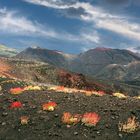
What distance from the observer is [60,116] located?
95.7 ft

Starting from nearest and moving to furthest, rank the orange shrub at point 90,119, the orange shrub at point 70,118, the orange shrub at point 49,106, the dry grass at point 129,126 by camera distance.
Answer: the dry grass at point 129,126 → the orange shrub at point 90,119 → the orange shrub at point 70,118 → the orange shrub at point 49,106

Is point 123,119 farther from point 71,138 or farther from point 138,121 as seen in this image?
point 71,138

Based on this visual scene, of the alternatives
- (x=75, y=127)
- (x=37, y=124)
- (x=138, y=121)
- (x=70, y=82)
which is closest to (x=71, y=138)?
(x=75, y=127)

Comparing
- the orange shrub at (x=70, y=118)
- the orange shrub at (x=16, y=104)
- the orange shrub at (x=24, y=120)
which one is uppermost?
the orange shrub at (x=16, y=104)

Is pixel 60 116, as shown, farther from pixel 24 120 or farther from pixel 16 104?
pixel 16 104

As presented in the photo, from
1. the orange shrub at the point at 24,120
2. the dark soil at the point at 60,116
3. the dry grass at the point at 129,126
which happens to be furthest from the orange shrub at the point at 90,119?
the orange shrub at the point at 24,120

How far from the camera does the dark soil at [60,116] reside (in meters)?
26.3

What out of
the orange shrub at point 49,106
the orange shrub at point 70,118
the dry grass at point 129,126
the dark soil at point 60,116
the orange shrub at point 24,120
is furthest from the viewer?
the orange shrub at point 49,106

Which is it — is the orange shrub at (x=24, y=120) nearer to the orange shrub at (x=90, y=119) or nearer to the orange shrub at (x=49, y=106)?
the orange shrub at (x=49, y=106)

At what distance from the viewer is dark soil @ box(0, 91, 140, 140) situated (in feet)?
86.3

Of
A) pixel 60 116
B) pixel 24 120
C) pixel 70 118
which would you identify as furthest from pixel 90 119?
pixel 24 120

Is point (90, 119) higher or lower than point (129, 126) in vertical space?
higher

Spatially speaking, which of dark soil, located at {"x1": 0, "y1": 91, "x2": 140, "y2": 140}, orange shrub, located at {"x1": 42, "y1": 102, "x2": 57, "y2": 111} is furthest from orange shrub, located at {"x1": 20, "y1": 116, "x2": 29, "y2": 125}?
orange shrub, located at {"x1": 42, "y1": 102, "x2": 57, "y2": 111}

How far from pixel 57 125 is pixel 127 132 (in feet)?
16.0
